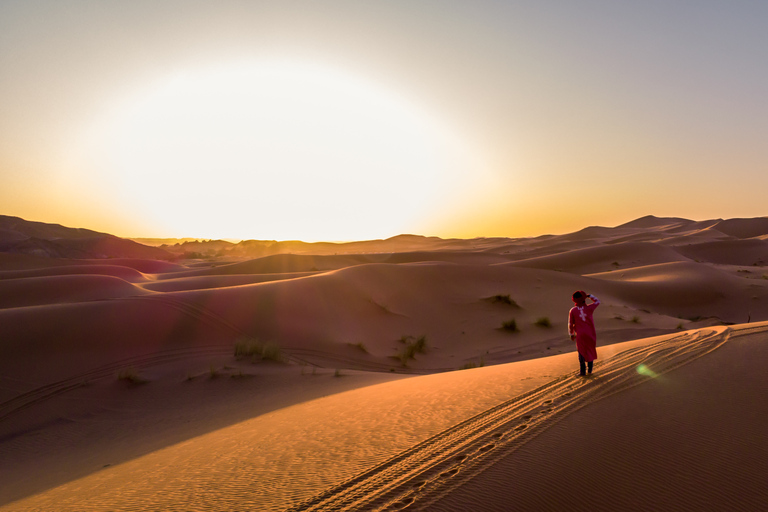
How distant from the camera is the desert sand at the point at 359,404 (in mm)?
3754

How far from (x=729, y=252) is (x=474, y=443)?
4922cm

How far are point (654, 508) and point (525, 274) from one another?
69.8 ft

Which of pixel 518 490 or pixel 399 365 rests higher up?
pixel 518 490

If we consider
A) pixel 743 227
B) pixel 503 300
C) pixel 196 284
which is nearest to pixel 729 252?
pixel 503 300

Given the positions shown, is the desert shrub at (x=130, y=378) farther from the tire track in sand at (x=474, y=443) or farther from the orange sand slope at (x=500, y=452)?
the tire track in sand at (x=474, y=443)

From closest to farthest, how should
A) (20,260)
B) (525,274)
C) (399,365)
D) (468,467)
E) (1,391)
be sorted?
(468,467), (1,391), (399,365), (525,274), (20,260)

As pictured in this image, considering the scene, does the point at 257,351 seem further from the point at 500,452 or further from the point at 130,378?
the point at 500,452

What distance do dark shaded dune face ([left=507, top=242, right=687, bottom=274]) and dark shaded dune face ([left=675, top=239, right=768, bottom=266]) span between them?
273 inches

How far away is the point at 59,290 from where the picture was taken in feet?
56.4

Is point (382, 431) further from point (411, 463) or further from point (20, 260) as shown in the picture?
point (20, 260)

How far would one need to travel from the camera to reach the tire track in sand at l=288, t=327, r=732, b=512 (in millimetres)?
3539

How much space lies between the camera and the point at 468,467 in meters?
3.86

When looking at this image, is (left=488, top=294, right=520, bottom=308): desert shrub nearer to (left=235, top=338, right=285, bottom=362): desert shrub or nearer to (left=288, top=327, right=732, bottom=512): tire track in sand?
(left=235, top=338, right=285, bottom=362): desert shrub

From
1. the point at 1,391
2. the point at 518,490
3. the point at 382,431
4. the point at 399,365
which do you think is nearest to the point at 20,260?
the point at 1,391
